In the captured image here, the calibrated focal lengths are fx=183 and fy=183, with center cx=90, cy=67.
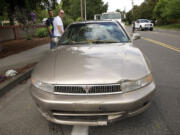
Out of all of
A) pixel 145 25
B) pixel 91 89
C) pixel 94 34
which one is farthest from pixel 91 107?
pixel 145 25

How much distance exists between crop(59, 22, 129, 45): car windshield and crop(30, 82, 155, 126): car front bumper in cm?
170

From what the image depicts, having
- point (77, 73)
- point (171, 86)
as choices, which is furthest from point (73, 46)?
point (171, 86)

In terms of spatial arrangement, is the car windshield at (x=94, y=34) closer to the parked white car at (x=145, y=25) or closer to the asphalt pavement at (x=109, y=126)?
the asphalt pavement at (x=109, y=126)

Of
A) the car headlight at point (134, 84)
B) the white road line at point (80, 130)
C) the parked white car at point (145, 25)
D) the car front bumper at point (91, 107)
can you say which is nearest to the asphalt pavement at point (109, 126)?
the white road line at point (80, 130)

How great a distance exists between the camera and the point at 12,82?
15.0 feet

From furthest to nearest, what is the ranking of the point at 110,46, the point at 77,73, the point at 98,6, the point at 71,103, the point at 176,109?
the point at 98,6 < the point at 110,46 < the point at 176,109 < the point at 77,73 < the point at 71,103

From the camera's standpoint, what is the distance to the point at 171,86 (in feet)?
13.5

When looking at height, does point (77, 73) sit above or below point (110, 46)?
below

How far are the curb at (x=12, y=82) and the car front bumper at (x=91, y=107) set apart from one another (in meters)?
2.23

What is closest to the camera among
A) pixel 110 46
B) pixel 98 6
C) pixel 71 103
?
pixel 71 103

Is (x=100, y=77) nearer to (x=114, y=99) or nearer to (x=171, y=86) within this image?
(x=114, y=99)

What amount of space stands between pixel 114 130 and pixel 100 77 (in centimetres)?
80

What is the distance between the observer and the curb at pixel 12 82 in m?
4.19

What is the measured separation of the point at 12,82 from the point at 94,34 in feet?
7.89
